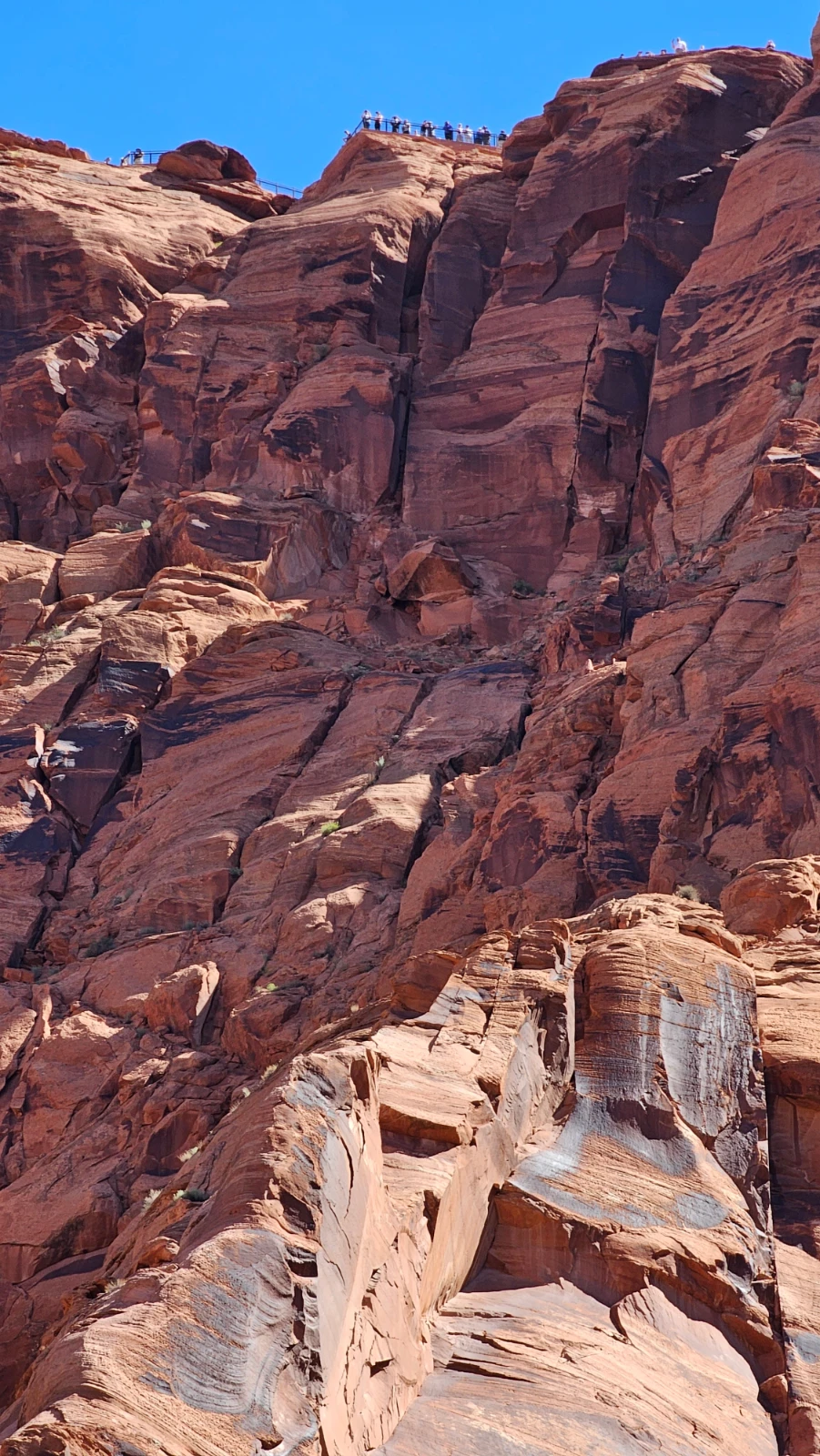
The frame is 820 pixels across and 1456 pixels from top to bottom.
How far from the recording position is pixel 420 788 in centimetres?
2775

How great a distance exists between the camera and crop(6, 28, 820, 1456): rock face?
384 inches

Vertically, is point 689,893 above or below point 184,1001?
above

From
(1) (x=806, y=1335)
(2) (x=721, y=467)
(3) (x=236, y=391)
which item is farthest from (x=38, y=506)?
(1) (x=806, y=1335)

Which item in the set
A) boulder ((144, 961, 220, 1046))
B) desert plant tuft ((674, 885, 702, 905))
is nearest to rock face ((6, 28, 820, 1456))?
boulder ((144, 961, 220, 1046))

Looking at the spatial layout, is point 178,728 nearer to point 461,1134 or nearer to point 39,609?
point 39,609

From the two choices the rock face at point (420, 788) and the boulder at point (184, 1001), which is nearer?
the rock face at point (420, 788)

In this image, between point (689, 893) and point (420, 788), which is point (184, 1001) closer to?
point (420, 788)

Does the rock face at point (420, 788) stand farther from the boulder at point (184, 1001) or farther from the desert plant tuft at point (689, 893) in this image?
the desert plant tuft at point (689, 893)

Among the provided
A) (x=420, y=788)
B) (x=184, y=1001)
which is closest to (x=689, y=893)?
(x=420, y=788)

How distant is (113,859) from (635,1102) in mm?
18826

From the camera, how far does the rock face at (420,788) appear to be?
9.77 metres

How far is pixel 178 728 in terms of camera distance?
32.4m

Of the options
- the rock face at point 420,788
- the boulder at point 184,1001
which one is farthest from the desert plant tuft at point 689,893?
the boulder at point 184,1001

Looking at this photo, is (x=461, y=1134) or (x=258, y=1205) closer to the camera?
(x=258, y=1205)
